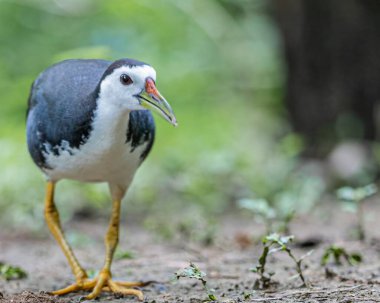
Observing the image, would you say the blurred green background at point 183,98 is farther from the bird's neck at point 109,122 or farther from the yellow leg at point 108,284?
Result: the bird's neck at point 109,122

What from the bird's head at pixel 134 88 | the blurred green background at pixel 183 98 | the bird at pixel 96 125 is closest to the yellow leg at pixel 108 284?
the bird at pixel 96 125

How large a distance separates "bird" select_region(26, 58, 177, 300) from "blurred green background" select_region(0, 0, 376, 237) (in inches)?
76.3

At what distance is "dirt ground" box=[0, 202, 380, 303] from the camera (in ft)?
13.4

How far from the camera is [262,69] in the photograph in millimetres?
13078

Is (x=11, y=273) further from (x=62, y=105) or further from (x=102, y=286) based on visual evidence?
(x=62, y=105)

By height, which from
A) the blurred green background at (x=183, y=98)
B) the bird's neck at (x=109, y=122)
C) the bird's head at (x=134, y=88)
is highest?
the blurred green background at (x=183, y=98)

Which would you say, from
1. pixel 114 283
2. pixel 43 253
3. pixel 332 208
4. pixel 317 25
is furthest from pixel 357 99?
pixel 114 283

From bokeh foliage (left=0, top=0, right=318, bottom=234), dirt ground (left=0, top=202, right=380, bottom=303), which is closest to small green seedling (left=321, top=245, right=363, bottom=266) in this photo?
dirt ground (left=0, top=202, right=380, bottom=303)

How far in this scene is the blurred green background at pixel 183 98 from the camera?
7.18 meters

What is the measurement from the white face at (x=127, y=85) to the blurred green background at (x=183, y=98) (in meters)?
2.65

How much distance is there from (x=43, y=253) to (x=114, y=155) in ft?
6.29

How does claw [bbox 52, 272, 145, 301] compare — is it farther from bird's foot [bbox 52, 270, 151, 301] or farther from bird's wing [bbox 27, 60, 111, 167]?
bird's wing [bbox 27, 60, 111, 167]

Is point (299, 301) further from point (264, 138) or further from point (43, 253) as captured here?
point (264, 138)

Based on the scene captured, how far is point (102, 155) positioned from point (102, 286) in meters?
0.83
